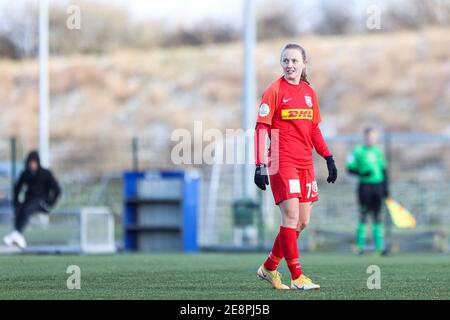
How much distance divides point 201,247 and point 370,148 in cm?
538

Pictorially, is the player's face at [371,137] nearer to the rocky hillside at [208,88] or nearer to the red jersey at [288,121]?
the red jersey at [288,121]

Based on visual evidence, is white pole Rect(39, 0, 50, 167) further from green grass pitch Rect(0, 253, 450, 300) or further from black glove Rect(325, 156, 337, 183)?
black glove Rect(325, 156, 337, 183)

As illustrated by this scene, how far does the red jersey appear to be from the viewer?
10.3 metres

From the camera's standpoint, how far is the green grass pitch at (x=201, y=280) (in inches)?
381

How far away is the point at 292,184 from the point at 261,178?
332 millimetres

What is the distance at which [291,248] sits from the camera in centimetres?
1036

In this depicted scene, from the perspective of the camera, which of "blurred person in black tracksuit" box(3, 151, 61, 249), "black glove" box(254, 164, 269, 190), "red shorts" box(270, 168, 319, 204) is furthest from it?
"blurred person in black tracksuit" box(3, 151, 61, 249)

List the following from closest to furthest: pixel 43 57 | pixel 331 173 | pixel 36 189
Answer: pixel 331 173
pixel 36 189
pixel 43 57

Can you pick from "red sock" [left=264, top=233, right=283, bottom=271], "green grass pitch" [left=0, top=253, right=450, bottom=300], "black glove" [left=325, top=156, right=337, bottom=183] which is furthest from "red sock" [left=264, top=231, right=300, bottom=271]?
"black glove" [left=325, top=156, right=337, bottom=183]

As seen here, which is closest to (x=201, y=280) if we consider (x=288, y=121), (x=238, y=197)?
(x=288, y=121)

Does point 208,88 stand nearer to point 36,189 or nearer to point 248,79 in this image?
point 248,79

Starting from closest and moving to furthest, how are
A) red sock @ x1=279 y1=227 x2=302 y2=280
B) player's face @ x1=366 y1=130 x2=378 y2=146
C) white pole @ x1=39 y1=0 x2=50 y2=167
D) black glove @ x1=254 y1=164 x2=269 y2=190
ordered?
black glove @ x1=254 y1=164 x2=269 y2=190 < red sock @ x1=279 y1=227 x2=302 y2=280 < player's face @ x1=366 y1=130 x2=378 y2=146 < white pole @ x1=39 y1=0 x2=50 y2=167
